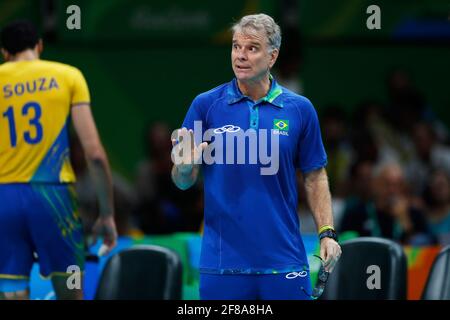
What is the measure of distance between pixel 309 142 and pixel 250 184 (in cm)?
41

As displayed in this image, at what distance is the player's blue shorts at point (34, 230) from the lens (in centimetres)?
675

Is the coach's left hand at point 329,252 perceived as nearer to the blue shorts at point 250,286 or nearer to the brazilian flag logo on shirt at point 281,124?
the blue shorts at point 250,286

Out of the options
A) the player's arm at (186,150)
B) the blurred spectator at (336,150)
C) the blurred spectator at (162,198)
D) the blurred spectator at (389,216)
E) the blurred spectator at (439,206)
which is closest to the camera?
the player's arm at (186,150)

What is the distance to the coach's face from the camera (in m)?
5.70

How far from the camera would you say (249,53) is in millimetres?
5707

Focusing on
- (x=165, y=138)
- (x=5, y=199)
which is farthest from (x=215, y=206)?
(x=165, y=138)

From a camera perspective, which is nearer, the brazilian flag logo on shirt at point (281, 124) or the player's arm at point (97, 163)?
the brazilian flag logo on shirt at point (281, 124)

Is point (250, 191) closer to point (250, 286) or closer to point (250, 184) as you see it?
point (250, 184)

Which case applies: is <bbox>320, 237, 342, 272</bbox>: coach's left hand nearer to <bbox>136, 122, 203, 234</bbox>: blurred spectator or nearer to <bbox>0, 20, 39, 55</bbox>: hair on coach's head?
<bbox>0, 20, 39, 55</bbox>: hair on coach's head

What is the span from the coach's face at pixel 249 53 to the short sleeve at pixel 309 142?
328 mm

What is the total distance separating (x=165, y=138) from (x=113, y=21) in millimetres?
1507

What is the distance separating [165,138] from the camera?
36.8ft

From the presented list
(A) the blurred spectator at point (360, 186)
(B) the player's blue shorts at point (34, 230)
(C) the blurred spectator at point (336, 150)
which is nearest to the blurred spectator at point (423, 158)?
(C) the blurred spectator at point (336, 150)

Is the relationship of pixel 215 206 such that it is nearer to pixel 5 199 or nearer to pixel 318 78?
pixel 5 199
